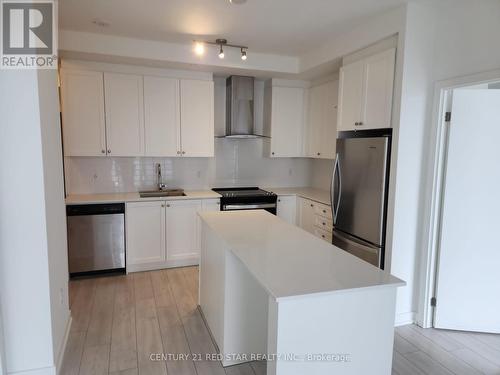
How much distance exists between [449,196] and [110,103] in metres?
3.70

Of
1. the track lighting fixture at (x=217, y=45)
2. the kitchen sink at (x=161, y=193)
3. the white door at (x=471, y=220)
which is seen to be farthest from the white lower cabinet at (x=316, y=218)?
the track lighting fixture at (x=217, y=45)

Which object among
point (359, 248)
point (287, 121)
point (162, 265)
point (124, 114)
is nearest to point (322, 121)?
point (287, 121)

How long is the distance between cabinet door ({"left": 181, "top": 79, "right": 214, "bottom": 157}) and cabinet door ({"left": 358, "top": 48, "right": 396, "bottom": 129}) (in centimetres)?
204

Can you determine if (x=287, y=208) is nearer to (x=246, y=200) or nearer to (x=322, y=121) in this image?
(x=246, y=200)

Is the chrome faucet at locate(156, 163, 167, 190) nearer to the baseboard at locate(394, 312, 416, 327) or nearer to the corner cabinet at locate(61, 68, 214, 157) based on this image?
the corner cabinet at locate(61, 68, 214, 157)

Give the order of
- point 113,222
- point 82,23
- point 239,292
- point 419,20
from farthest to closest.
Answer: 1. point 113,222
2. point 82,23
3. point 419,20
4. point 239,292

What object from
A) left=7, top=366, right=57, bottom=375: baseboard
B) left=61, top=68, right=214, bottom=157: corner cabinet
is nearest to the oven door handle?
left=61, top=68, right=214, bottom=157: corner cabinet

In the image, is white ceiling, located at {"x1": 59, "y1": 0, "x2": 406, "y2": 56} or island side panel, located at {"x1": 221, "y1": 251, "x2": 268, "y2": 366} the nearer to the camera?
island side panel, located at {"x1": 221, "y1": 251, "x2": 268, "y2": 366}

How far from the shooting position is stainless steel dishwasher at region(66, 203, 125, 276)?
12.4 ft

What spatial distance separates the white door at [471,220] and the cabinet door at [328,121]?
1.72 metres

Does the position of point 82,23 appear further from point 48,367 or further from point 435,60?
point 435,60

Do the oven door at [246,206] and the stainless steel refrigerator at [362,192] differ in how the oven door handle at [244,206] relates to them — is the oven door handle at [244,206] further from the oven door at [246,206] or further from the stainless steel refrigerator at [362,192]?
the stainless steel refrigerator at [362,192]

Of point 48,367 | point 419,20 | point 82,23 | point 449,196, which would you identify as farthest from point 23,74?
point 449,196

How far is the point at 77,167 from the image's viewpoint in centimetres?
427
